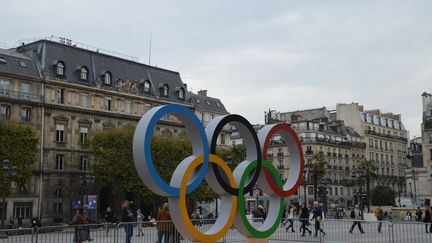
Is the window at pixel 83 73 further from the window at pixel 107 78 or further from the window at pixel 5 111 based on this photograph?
the window at pixel 5 111

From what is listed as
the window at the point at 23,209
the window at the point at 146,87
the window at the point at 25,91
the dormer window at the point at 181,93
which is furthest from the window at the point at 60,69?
the dormer window at the point at 181,93

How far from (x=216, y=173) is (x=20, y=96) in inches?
1582

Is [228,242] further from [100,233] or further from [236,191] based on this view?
[236,191]

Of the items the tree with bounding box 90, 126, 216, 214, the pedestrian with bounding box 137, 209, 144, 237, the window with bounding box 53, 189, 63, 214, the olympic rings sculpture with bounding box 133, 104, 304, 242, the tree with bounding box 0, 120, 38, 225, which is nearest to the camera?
the olympic rings sculpture with bounding box 133, 104, 304, 242

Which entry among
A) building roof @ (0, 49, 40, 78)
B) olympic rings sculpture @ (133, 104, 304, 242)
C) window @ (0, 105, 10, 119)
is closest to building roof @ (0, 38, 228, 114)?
building roof @ (0, 49, 40, 78)

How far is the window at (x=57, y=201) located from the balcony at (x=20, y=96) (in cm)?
946

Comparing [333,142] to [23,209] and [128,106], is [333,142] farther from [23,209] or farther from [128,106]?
[23,209]

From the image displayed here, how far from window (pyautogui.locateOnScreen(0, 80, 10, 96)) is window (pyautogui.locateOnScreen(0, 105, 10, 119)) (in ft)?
4.19

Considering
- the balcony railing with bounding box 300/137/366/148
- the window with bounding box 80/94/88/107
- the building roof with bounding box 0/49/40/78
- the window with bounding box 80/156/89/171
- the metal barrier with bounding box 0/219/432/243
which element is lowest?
the metal barrier with bounding box 0/219/432/243

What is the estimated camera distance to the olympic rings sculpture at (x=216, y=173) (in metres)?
14.3

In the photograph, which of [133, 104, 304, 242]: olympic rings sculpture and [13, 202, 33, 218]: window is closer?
[133, 104, 304, 242]: olympic rings sculpture

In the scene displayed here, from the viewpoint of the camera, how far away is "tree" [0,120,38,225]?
44.9 m

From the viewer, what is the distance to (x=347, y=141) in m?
97.1

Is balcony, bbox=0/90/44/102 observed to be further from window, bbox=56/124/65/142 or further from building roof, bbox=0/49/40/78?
window, bbox=56/124/65/142
